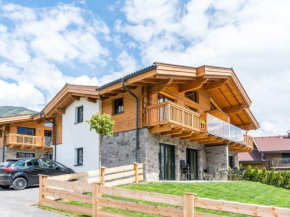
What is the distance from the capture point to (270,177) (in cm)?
2181

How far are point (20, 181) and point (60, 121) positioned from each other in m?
7.39

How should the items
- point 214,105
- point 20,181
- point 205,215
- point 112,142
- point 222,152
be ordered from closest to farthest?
1. point 205,215
2. point 20,181
3. point 112,142
4. point 222,152
5. point 214,105

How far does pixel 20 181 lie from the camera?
1495 centimetres

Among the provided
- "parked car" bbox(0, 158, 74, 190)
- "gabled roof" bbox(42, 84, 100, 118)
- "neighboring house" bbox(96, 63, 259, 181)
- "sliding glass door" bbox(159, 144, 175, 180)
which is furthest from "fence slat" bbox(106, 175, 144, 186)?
"gabled roof" bbox(42, 84, 100, 118)

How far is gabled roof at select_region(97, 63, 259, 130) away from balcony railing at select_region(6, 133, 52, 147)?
1274cm

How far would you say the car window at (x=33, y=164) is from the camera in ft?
50.9

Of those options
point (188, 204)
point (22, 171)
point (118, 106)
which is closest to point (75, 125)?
point (118, 106)

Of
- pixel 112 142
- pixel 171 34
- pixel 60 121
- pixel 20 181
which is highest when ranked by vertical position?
pixel 171 34

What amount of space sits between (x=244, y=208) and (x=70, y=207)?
5173mm

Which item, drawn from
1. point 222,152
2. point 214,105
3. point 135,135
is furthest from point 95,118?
point 214,105

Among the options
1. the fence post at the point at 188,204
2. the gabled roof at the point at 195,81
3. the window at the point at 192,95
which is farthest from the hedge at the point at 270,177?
the fence post at the point at 188,204

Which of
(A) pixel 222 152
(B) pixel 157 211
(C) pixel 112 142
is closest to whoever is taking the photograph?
(B) pixel 157 211

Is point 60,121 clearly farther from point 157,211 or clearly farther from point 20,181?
point 157,211

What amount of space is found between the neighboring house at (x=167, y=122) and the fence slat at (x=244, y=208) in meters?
8.42
